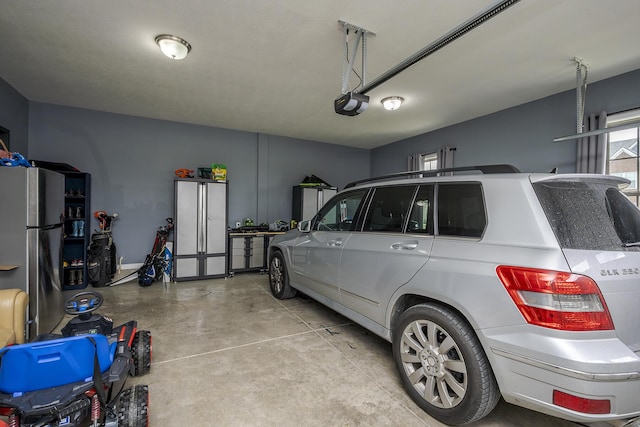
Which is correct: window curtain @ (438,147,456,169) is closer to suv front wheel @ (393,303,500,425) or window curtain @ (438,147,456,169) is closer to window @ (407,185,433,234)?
window @ (407,185,433,234)

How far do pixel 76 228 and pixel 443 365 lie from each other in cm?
584

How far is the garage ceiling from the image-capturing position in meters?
2.49

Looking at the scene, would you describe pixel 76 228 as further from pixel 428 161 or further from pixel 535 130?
pixel 535 130

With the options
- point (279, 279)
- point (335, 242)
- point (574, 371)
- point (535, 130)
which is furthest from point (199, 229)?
point (535, 130)

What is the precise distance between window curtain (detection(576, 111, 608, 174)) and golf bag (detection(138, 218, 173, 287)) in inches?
269

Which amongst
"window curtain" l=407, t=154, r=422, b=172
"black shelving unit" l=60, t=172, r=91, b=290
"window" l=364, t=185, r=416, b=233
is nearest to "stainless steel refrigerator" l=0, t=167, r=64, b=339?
"black shelving unit" l=60, t=172, r=91, b=290

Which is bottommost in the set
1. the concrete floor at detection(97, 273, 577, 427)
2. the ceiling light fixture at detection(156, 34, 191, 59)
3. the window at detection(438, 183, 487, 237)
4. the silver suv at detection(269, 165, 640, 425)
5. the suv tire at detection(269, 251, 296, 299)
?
the concrete floor at detection(97, 273, 577, 427)

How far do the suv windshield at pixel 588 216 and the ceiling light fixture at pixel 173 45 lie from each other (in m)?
3.44

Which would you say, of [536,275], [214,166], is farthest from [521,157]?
[214,166]

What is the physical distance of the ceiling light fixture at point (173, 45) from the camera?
9.51 feet

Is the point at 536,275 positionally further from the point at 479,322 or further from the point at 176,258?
the point at 176,258

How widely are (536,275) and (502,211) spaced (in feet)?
1.30

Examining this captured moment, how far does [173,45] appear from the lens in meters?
2.95

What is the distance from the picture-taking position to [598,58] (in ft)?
10.6
